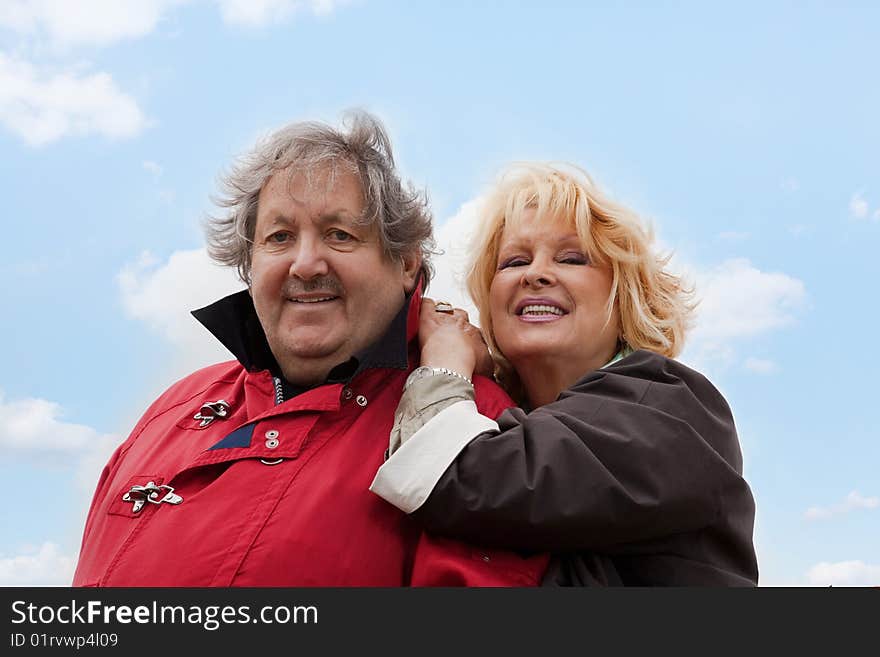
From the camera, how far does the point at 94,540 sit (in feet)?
10.8

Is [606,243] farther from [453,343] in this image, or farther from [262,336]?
[262,336]

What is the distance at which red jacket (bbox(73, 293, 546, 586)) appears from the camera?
9.22ft

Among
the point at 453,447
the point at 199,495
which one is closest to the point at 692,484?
the point at 453,447

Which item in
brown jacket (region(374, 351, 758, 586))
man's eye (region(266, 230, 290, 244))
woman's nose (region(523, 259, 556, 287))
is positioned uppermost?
man's eye (region(266, 230, 290, 244))

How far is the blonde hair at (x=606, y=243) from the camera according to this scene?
346 centimetres

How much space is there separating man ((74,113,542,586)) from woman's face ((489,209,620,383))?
267 millimetres

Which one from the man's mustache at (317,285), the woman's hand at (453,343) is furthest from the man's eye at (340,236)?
the woman's hand at (453,343)

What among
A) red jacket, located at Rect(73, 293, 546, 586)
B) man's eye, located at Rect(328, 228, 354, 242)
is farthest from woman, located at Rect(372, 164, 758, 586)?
man's eye, located at Rect(328, 228, 354, 242)

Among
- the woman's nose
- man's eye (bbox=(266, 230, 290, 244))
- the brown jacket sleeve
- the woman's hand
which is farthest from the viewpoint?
the woman's nose

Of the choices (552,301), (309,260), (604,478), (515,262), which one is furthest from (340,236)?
(604,478)

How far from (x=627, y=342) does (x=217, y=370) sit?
1616 mm

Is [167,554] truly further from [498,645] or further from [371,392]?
[498,645]

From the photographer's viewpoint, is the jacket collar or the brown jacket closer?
the brown jacket

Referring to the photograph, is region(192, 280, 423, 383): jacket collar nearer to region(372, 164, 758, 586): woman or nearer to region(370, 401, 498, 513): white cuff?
region(372, 164, 758, 586): woman
